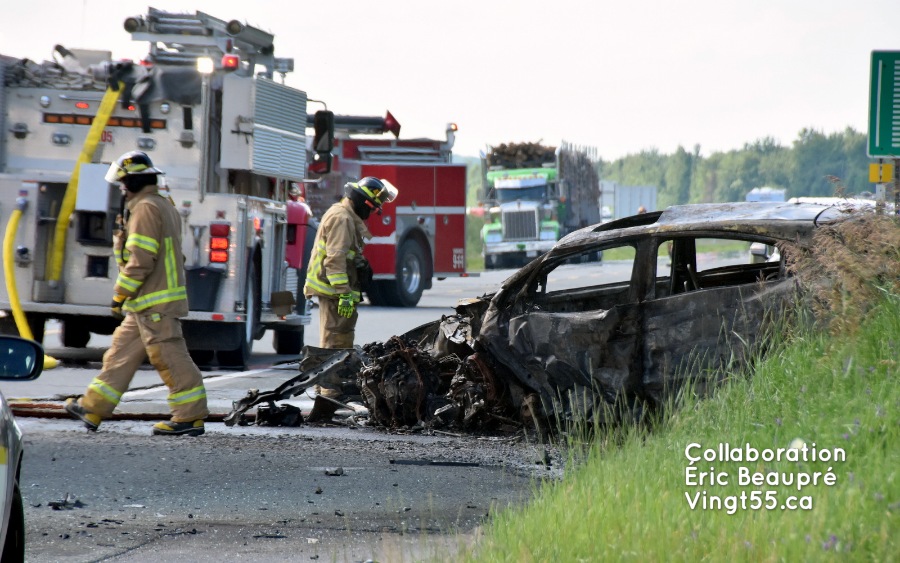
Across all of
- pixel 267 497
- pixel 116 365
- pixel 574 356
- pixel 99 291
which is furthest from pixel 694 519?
pixel 99 291

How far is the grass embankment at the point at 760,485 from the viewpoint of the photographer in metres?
4.20

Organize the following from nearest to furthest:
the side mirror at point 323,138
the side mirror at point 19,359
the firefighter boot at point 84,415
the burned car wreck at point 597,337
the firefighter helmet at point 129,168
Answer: the side mirror at point 19,359, the burned car wreck at point 597,337, the firefighter boot at point 84,415, the firefighter helmet at point 129,168, the side mirror at point 323,138

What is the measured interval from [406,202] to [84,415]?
47.6 ft

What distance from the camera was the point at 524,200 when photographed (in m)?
39.9

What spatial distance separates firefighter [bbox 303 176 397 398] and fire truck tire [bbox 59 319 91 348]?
4.42 m

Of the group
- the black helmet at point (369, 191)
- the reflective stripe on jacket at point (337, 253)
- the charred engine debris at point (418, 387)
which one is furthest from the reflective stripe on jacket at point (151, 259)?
the black helmet at point (369, 191)

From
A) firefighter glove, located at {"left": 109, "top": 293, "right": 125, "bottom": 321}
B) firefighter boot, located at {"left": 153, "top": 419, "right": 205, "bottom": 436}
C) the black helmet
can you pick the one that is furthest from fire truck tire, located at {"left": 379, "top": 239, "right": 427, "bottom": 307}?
firefighter boot, located at {"left": 153, "top": 419, "right": 205, "bottom": 436}

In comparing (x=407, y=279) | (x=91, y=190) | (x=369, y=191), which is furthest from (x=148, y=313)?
(x=407, y=279)

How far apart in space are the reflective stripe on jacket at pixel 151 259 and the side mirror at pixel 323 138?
5140 mm

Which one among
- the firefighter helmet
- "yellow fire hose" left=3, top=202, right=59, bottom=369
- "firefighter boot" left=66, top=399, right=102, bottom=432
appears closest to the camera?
"firefighter boot" left=66, top=399, right=102, bottom=432

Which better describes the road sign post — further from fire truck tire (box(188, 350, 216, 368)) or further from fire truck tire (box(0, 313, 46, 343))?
fire truck tire (box(0, 313, 46, 343))

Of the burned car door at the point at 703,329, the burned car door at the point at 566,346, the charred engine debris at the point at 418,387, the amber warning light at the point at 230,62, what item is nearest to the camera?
the burned car door at the point at 703,329

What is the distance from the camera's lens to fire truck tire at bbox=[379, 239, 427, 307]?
883 inches

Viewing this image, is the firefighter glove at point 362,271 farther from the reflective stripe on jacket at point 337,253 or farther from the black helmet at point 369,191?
the black helmet at point 369,191
